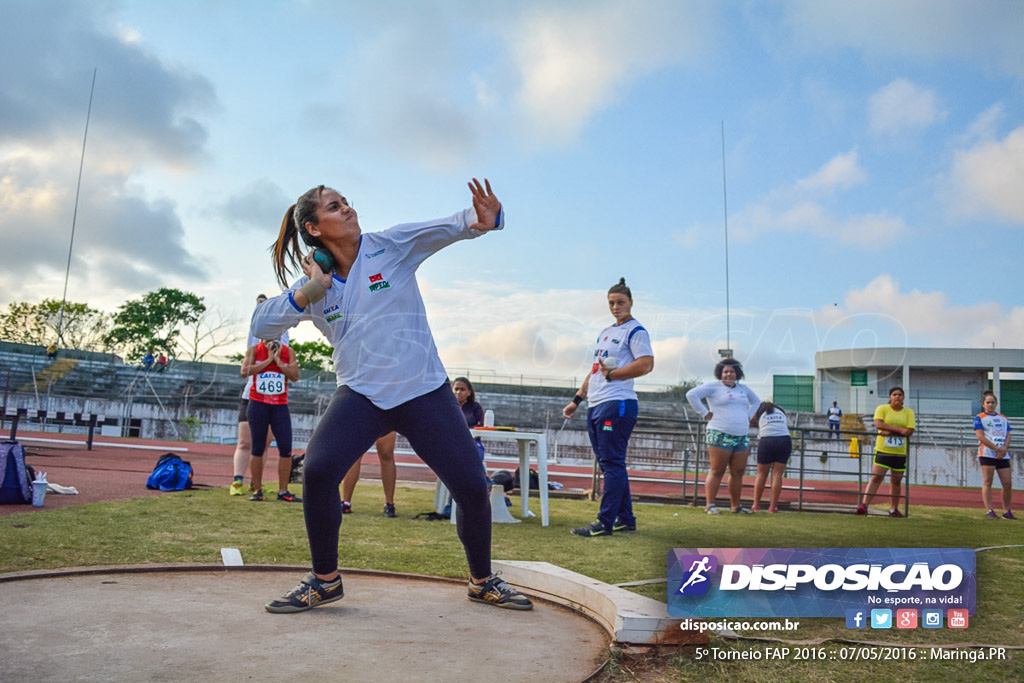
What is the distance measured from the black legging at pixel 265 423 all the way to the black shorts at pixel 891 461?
7918 millimetres

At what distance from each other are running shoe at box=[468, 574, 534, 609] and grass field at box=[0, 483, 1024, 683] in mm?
658

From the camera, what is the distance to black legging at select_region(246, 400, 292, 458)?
307 inches

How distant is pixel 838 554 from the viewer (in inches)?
102

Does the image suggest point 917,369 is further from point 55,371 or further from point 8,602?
point 8,602

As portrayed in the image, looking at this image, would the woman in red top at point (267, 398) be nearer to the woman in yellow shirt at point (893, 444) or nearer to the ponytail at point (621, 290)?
the ponytail at point (621, 290)

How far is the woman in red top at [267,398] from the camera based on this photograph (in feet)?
25.5

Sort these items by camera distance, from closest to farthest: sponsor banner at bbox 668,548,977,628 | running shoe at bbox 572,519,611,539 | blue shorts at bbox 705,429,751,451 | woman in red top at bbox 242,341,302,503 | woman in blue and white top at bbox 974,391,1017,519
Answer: sponsor banner at bbox 668,548,977,628, running shoe at bbox 572,519,611,539, woman in red top at bbox 242,341,302,503, blue shorts at bbox 705,429,751,451, woman in blue and white top at bbox 974,391,1017,519

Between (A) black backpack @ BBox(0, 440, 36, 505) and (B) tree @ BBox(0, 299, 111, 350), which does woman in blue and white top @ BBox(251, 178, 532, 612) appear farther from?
(B) tree @ BBox(0, 299, 111, 350)

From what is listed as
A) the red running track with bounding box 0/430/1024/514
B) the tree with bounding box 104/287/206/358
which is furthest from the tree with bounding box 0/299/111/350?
the red running track with bounding box 0/430/1024/514

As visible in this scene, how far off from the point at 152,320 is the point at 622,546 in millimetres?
70148

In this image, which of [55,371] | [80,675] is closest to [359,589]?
[80,675]

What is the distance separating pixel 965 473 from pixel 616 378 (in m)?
22.4

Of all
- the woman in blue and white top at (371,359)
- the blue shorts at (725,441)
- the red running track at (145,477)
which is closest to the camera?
the woman in blue and white top at (371,359)

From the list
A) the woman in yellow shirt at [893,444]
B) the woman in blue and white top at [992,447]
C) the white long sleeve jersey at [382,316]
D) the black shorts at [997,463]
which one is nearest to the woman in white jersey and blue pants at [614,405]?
the white long sleeve jersey at [382,316]
